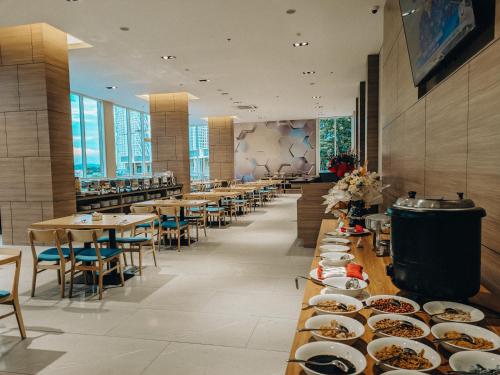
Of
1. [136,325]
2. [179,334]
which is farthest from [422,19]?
[136,325]

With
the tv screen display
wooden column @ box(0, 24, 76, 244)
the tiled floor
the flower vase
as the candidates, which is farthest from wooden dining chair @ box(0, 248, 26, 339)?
wooden column @ box(0, 24, 76, 244)

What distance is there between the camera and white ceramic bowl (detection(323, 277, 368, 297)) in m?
1.39

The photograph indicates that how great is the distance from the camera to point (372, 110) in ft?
23.6

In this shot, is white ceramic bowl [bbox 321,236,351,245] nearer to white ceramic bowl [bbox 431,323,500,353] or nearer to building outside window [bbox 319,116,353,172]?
white ceramic bowl [bbox 431,323,500,353]

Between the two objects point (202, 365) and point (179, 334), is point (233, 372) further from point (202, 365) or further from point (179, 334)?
point (179, 334)

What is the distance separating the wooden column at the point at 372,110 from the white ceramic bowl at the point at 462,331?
635cm

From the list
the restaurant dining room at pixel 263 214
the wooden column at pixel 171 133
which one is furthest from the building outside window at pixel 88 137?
the wooden column at pixel 171 133

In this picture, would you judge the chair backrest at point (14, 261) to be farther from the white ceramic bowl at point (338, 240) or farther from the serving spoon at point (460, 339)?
the serving spoon at point (460, 339)

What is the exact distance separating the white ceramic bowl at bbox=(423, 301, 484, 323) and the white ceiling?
4.63m

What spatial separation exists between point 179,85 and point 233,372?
8.61 meters

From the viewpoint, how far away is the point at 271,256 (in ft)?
16.3

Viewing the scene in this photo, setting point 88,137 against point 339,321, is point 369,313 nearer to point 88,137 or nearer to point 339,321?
point 339,321

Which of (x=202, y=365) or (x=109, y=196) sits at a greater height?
(x=109, y=196)

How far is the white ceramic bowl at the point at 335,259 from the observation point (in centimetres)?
181
